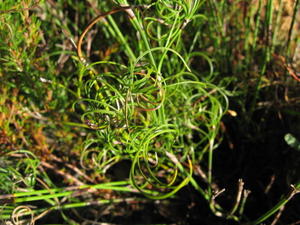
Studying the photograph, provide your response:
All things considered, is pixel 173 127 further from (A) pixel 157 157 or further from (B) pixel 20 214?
(B) pixel 20 214

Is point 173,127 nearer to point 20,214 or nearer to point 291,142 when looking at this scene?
point 291,142

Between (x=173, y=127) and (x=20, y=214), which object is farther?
(x=173, y=127)

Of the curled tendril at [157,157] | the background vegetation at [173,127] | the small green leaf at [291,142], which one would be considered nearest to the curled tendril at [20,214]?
the background vegetation at [173,127]

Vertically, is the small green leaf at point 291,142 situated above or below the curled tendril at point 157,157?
below

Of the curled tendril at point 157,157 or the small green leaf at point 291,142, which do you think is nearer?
the curled tendril at point 157,157

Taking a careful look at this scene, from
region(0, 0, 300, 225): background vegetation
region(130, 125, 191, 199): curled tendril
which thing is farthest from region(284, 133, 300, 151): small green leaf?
region(130, 125, 191, 199): curled tendril

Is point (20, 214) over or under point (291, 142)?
over

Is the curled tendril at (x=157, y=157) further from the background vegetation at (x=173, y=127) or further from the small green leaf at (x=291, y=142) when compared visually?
the small green leaf at (x=291, y=142)

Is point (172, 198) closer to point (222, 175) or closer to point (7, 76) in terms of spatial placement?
point (222, 175)

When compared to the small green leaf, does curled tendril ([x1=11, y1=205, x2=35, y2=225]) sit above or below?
above

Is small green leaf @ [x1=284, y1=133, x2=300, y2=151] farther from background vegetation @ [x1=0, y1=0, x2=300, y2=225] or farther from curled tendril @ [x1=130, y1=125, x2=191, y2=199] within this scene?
curled tendril @ [x1=130, y1=125, x2=191, y2=199]

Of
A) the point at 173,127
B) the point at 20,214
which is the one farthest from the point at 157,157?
the point at 20,214

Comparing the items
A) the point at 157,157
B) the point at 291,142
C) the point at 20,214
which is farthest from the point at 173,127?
the point at 20,214
